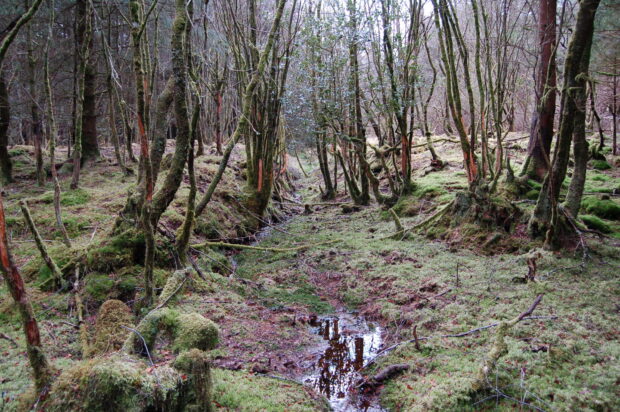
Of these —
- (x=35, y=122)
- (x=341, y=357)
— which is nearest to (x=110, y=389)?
(x=341, y=357)

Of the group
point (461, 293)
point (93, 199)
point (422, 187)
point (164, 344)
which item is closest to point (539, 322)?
point (461, 293)

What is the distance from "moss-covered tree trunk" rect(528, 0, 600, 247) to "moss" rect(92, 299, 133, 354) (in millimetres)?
6231

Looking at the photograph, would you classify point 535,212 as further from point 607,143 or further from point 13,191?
point 13,191

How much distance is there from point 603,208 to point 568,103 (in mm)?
2864

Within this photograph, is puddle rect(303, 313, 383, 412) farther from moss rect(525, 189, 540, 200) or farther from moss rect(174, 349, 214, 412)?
moss rect(525, 189, 540, 200)

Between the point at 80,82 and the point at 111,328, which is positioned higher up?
the point at 80,82

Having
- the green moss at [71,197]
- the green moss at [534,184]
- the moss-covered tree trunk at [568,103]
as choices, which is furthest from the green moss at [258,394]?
Result: the green moss at [534,184]

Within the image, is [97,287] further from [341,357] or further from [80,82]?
[80,82]

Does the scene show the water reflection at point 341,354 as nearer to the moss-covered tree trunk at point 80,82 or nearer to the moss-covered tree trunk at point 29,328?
the moss-covered tree trunk at point 29,328

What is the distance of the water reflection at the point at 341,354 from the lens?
4.39 m

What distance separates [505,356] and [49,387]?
162 inches

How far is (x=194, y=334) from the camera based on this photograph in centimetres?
355

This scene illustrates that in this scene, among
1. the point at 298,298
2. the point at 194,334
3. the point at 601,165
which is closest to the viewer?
the point at 194,334

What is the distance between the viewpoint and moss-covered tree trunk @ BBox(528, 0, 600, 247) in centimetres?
577
